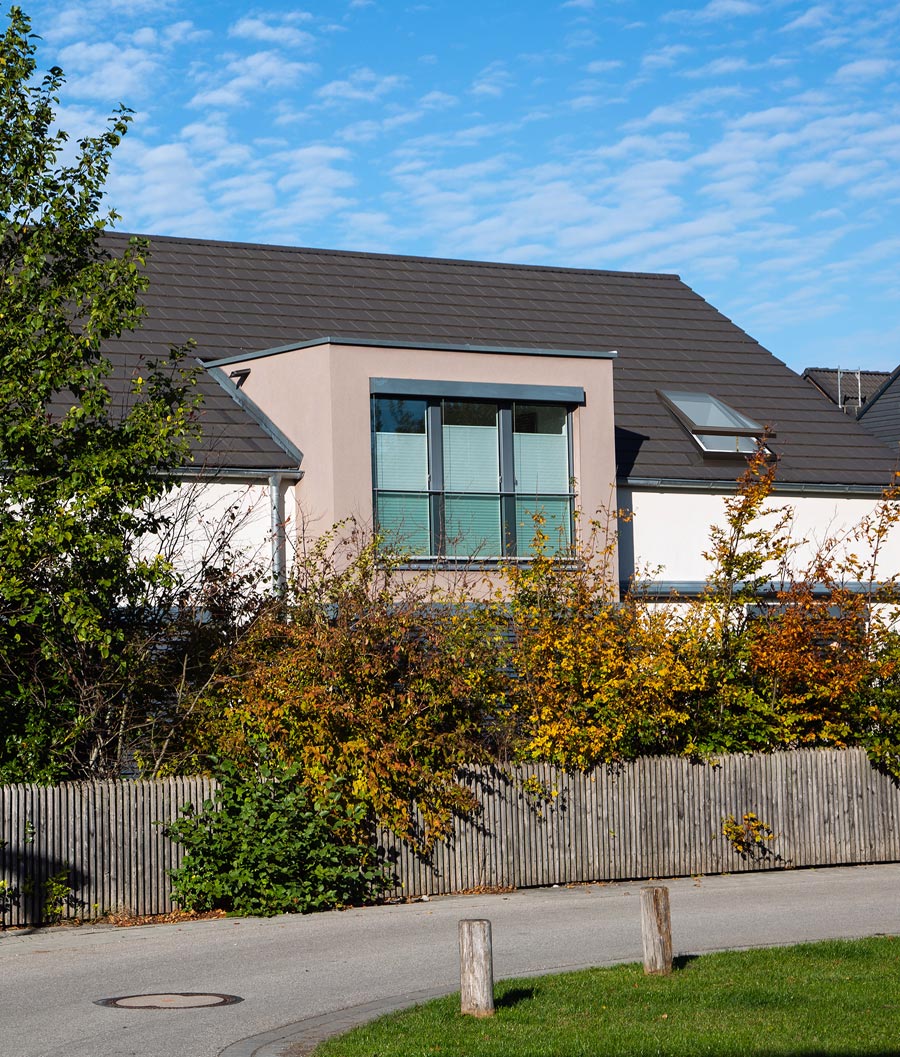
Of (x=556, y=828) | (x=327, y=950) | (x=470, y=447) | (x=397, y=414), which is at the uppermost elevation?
(x=397, y=414)

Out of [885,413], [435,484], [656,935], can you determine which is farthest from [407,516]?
[885,413]

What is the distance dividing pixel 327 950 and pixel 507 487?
11116 millimetres

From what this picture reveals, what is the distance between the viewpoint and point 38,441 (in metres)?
14.4

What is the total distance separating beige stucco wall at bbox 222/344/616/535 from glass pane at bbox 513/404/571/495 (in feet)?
0.71

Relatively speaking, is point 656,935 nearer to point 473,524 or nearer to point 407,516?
point 407,516

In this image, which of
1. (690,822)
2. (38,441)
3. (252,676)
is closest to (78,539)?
(38,441)

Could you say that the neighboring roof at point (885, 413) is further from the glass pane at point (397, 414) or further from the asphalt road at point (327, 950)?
the asphalt road at point (327, 950)

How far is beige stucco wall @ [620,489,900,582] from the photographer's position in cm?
2477

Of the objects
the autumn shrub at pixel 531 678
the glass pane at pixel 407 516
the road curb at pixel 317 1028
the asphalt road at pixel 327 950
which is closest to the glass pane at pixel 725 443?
the glass pane at pixel 407 516

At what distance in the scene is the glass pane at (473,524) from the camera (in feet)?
72.5

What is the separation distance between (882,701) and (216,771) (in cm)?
804

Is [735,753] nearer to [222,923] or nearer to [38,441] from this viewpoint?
[222,923]

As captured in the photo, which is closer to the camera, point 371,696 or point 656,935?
point 656,935

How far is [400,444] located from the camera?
22016 mm
